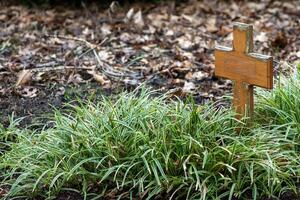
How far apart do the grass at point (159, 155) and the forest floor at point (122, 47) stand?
34.3 inches

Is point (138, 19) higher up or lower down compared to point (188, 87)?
higher up

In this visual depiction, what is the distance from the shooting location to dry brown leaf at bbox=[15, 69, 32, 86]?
18.9 ft

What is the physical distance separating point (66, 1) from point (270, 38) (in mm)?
2703

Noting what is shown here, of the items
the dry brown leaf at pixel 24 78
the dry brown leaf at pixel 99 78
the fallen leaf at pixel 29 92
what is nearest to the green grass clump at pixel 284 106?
the dry brown leaf at pixel 99 78

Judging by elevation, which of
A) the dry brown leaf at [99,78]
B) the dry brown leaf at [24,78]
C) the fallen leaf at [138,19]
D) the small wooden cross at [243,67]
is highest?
the small wooden cross at [243,67]

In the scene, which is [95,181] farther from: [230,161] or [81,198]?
[230,161]

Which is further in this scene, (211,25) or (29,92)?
(211,25)

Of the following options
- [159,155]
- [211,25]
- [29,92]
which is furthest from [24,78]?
[211,25]

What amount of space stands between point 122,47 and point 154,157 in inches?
131

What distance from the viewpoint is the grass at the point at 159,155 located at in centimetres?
370

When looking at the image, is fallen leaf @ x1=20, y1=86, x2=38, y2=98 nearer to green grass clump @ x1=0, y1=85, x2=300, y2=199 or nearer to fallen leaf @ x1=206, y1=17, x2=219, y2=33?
green grass clump @ x1=0, y1=85, x2=300, y2=199

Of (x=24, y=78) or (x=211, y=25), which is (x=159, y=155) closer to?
(x=24, y=78)

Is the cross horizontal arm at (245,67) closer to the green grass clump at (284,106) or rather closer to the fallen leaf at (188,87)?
the green grass clump at (284,106)

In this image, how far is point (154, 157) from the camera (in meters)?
3.77
